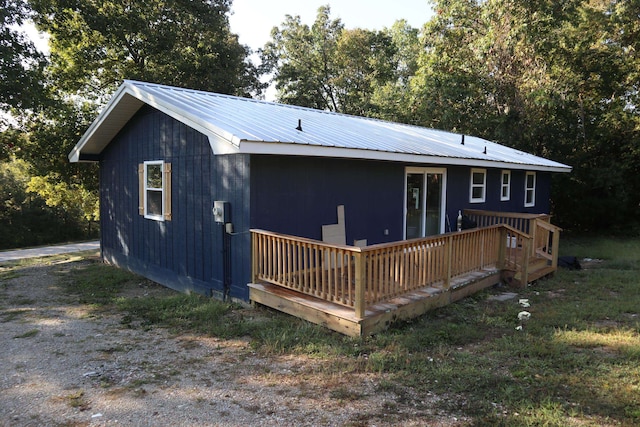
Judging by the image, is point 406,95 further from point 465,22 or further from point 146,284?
point 146,284

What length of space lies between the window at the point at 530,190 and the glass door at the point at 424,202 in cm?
505

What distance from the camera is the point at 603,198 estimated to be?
17.2m

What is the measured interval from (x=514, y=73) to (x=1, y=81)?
17362mm

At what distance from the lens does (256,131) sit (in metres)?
6.00

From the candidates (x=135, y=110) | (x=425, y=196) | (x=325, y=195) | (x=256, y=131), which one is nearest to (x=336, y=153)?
(x=325, y=195)

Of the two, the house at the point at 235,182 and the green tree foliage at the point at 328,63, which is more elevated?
the green tree foliage at the point at 328,63

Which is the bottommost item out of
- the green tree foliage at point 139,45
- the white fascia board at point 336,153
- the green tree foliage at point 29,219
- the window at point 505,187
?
the green tree foliage at point 29,219

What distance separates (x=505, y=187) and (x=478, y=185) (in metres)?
1.72

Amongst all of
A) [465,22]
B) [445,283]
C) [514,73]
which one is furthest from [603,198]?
[445,283]

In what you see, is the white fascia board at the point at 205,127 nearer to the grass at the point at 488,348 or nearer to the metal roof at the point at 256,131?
the metal roof at the point at 256,131

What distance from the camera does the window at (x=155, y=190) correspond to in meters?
7.62

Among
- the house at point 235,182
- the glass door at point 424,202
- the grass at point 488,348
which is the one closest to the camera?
the grass at point 488,348

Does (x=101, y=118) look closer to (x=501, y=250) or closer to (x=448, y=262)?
(x=448, y=262)

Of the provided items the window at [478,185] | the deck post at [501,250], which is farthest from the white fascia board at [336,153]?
the deck post at [501,250]
